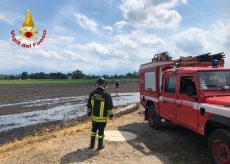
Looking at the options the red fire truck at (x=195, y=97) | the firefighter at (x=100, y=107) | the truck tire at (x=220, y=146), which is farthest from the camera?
the firefighter at (x=100, y=107)

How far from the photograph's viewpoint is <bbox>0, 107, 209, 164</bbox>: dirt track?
747 centimetres

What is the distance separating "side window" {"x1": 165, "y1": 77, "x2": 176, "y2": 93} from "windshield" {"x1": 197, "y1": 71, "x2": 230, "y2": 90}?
1.34 metres

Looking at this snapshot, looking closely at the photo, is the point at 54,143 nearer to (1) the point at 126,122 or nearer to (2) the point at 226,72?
(1) the point at 126,122

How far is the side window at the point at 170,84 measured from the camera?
9125 mm

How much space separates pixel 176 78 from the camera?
896cm

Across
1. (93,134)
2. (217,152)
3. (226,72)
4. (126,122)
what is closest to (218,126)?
(217,152)

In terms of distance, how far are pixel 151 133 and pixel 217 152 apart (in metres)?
3.94

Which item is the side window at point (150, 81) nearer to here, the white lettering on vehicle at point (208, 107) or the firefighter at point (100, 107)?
the white lettering on vehicle at point (208, 107)

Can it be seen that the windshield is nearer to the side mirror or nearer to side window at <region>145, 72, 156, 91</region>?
the side mirror

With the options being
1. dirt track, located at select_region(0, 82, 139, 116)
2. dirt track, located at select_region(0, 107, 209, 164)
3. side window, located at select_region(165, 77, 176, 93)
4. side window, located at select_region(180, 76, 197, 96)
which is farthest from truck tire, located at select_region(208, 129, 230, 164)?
dirt track, located at select_region(0, 82, 139, 116)

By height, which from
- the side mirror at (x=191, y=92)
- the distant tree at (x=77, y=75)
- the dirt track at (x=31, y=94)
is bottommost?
the dirt track at (x=31, y=94)

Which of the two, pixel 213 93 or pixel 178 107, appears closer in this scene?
pixel 213 93

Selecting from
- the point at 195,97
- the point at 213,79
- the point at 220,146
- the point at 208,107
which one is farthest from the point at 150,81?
the point at 220,146

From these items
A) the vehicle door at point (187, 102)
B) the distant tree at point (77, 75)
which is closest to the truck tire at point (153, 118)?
the vehicle door at point (187, 102)
